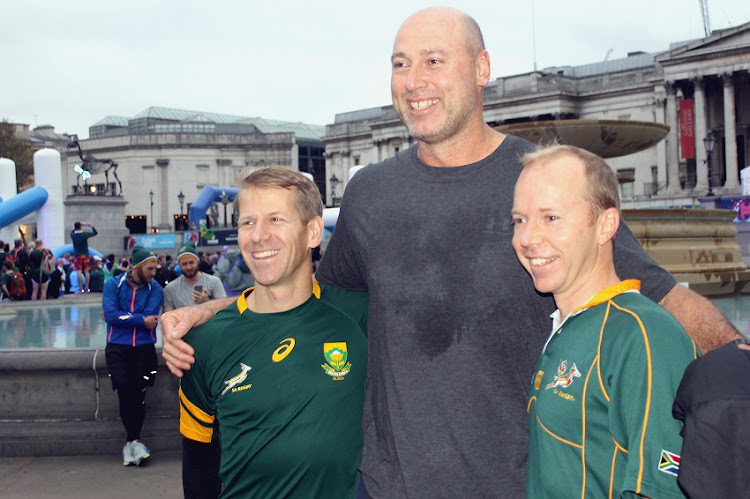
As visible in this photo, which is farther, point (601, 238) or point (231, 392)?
point (231, 392)

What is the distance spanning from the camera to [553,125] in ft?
40.1

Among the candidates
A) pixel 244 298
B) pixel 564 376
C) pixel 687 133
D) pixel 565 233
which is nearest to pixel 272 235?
pixel 244 298

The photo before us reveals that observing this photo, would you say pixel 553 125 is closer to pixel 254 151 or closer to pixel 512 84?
pixel 512 84

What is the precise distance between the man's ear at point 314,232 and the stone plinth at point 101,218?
38777 millimetres

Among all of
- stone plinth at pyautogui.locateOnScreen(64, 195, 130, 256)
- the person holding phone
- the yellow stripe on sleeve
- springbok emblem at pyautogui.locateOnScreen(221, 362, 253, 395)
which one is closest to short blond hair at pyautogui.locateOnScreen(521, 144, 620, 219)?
springbok emblem at pyautogui.locateOnScreen(221, 362, 253, 395)

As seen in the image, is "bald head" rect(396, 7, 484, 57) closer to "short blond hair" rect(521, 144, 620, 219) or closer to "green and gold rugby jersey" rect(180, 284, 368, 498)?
"short blond hair" rect(521, 144, 620, 219)

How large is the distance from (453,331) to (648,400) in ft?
3.14

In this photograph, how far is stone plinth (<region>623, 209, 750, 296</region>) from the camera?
38.8 feet

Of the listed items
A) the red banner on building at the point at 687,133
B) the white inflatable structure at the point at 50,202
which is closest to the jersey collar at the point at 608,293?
the white inflatable structure at the point at 50,202

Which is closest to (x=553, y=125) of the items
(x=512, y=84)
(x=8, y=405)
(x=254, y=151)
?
(x=8, y=405)

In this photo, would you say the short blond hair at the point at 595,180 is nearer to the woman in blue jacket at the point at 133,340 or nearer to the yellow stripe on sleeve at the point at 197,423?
the yellow stripe on sleeve at the point at 197,423

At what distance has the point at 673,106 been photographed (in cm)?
6219

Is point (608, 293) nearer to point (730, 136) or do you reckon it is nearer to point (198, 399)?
point (198, 399)

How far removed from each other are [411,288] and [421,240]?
A: 0.17 metres
